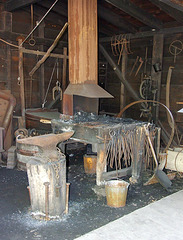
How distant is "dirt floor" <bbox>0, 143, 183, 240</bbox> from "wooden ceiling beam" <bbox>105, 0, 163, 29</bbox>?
4355 mm

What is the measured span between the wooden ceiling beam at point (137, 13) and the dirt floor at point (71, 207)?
436 centimetres

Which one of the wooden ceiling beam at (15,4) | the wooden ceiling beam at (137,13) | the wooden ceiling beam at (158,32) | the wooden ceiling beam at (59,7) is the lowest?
the wooden ceiling beam at (158,32)

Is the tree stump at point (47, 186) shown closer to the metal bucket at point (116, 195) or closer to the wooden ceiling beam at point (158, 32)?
the metal bucket at point (116, 195)

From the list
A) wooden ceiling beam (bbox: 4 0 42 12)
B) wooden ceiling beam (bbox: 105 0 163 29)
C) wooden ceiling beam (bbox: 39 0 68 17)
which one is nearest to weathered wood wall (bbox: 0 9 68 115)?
wooden ceiling beam (bbox: 4 0 42 12)

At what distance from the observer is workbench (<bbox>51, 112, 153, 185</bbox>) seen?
4.72 meters

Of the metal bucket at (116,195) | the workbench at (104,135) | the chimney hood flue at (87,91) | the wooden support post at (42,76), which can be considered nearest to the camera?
the metal bucket at (116,195)

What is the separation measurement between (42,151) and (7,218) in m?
1.10

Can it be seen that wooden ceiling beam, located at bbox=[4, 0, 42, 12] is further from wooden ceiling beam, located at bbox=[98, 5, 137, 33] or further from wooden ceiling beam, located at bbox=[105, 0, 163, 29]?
wooden ceiling beam, located at bbox=[105, 0, 163, 29]

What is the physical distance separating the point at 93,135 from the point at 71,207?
4.31ft

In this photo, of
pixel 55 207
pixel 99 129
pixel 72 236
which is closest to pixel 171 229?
pixel 72 236

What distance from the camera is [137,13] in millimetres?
7203

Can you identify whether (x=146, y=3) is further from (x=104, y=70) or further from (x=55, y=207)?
(x=55, y=207)

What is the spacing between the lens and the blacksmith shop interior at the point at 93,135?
375cm

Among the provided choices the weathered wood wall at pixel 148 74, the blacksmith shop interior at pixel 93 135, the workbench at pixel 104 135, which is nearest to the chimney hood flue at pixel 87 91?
the blacksmith shop interior at pixel 93 135
